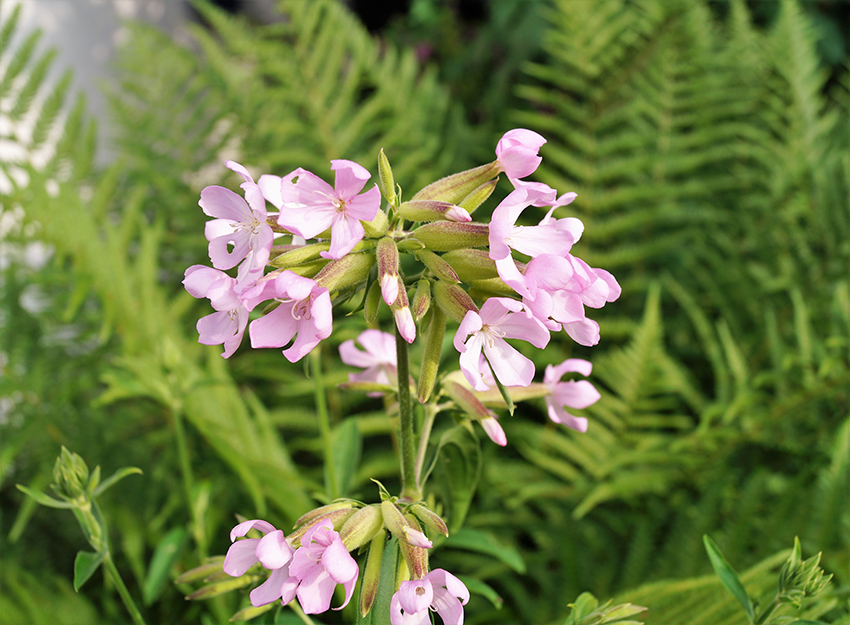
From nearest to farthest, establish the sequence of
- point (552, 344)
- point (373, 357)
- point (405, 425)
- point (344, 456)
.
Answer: point (405, 425), point (373, 357), point (344, 456), point (552, 344)

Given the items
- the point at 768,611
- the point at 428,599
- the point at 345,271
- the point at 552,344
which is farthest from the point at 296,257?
the point at 552,344

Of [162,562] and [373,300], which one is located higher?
[373,300]

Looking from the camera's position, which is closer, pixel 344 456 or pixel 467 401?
pixel 467 401

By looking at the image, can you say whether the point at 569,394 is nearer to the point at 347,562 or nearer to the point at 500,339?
the point at 500,339

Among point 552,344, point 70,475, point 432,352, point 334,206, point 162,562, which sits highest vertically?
point 334,206

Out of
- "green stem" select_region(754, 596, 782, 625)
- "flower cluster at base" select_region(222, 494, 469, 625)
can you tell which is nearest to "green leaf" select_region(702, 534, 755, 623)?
"green stem" select_region(754, 596, 782, 625)

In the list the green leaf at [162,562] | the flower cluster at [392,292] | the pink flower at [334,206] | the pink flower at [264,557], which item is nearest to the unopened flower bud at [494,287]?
the flower cluster at [392,292]

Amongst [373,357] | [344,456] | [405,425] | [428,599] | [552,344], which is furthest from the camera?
[552,344]
